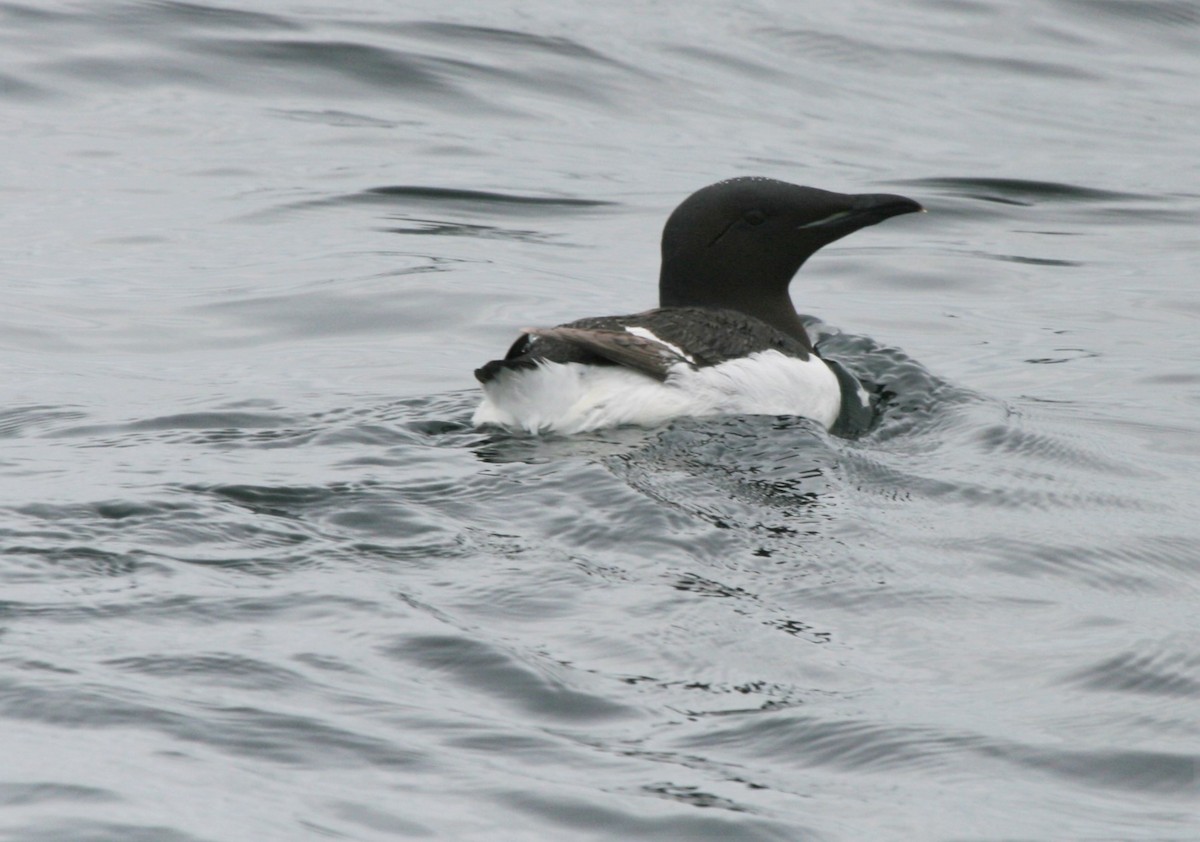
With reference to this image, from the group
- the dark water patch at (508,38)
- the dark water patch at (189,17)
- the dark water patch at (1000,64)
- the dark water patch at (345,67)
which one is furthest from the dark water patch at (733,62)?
the dark water patch at (189,17)

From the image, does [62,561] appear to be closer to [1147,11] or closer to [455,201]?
[455,201]

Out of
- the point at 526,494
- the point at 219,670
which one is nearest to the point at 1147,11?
the point at 526,494

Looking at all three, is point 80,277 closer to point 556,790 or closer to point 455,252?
point 455,252

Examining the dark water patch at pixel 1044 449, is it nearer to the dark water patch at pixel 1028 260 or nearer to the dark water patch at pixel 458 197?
the dark water patch at pixel 1028 260

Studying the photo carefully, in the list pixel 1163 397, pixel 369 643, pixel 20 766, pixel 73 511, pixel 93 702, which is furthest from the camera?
pixel 1163 397

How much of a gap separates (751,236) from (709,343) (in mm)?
867

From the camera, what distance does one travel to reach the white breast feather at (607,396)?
6328 mm

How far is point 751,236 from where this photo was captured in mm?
7312

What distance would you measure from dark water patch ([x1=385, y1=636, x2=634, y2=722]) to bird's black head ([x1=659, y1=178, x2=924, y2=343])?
3.15 m

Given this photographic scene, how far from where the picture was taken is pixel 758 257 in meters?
7.35

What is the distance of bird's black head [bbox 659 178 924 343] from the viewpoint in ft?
23.9

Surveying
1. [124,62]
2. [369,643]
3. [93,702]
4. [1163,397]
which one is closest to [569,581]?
[369,643]

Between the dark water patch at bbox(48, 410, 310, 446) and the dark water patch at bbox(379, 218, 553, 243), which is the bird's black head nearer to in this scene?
the dark water patch at bbox(48, 410, 310, 446)

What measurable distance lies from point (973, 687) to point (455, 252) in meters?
6.36
